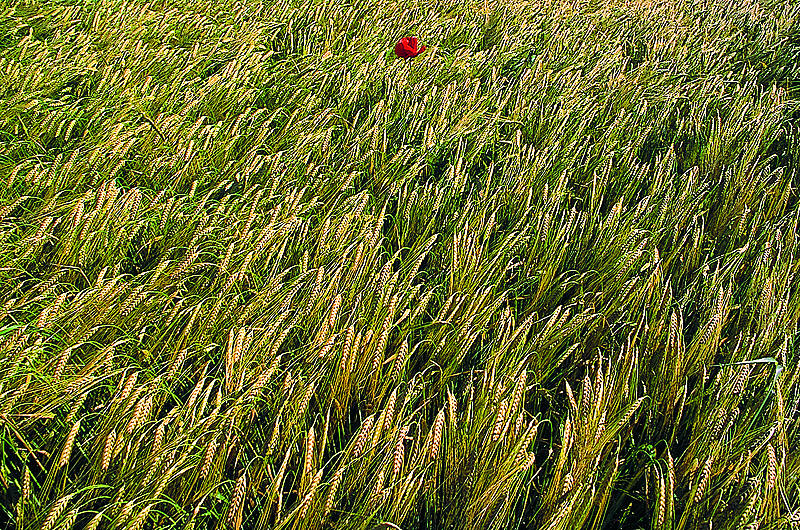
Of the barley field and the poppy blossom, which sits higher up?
the poppy blossom

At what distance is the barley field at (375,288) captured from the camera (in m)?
1.32

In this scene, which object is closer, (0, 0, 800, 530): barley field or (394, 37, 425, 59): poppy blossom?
(0, 0, 800, 530): barley field

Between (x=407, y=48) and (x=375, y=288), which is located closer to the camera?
(x=375, y=288)

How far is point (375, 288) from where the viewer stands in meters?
1.77

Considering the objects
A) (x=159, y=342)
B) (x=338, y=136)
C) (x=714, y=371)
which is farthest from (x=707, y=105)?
(x=159, y=342)

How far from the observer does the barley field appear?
132cm

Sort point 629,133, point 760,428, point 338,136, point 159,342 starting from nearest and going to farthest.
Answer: point 760,428
point 159,342
point 338,136
point 629,133

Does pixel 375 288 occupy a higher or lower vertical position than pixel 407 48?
lower

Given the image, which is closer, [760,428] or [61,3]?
[760,428]

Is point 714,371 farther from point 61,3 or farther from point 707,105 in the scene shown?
point 61,3

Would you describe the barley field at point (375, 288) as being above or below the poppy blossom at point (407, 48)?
below

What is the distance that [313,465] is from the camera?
4.49 feet

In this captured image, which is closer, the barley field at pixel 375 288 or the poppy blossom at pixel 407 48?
the barley field at pixel 375 288

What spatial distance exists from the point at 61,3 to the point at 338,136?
1455mm
